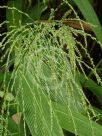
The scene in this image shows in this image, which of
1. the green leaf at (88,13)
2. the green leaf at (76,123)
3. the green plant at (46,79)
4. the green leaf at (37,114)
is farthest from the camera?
the green leaf at (88,13)

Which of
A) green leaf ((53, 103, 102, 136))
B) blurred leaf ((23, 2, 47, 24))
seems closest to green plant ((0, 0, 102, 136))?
green leaf ((53, 103, 102, 136))

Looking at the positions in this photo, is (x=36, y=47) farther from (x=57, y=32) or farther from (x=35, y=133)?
(x=35, y=133)

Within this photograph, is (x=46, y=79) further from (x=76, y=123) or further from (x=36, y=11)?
(x=36, y=11)

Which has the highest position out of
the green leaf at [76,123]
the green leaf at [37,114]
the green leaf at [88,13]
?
the green leaf at [88,13]

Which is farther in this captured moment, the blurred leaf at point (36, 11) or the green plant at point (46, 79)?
the blurred leaf at point (36, 11)

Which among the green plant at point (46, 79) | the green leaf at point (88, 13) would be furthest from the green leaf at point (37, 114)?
the green leaf at point (88, 13)

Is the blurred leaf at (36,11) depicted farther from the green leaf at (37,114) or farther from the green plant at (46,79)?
the green leaf at (37,114)

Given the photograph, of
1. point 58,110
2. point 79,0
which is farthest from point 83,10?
point 58,110

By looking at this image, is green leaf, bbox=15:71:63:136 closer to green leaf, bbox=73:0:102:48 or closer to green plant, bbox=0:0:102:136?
green plant, bbox=0:0:102:136

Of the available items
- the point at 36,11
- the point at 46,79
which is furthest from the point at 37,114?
the point at 36,11
